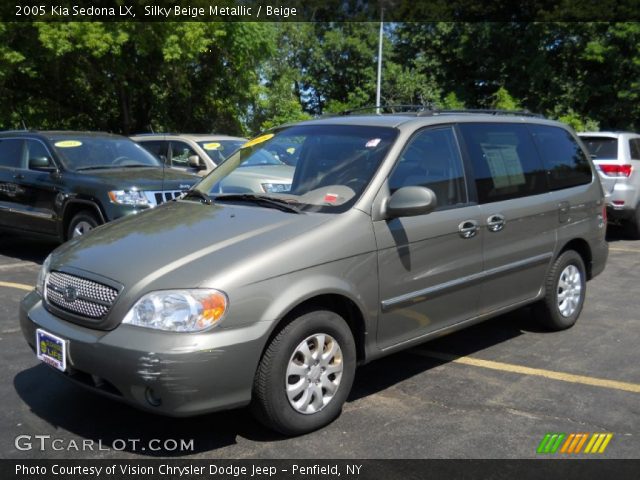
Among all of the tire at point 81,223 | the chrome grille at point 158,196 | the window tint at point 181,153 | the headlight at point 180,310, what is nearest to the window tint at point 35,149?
the tire at point 81,223

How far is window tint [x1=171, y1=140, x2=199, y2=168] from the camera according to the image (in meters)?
10.9

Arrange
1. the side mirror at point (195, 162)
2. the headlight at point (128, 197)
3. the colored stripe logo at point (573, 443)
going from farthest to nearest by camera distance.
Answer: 1. the side mirror at point (195, 162)
2. the headlight at point (128, 197)
3. the colored stripe logo at point (573, 443)

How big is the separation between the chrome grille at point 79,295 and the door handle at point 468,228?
2.29m

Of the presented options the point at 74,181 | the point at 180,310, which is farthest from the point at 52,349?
the point at 74,181

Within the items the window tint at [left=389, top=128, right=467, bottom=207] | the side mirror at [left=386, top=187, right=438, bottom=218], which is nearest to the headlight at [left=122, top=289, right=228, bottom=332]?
the side mirror at [left=386, top=187, right=438, bottom=218]

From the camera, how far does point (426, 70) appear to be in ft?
114

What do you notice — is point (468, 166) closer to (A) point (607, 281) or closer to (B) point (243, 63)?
(A) point (607, 281)

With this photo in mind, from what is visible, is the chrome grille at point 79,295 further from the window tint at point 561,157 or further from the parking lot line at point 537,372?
the window tint at point 561,157

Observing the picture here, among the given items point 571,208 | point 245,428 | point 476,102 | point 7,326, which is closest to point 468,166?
point 571,208

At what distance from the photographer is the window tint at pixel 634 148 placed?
1097 centimetres

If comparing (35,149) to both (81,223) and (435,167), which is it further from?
(435,167)

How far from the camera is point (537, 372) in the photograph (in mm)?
4805

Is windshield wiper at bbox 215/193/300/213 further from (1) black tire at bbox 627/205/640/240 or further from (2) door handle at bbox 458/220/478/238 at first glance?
(1) black tire at bbox 627/205/640/240

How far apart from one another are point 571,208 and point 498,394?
2032 millimetres
